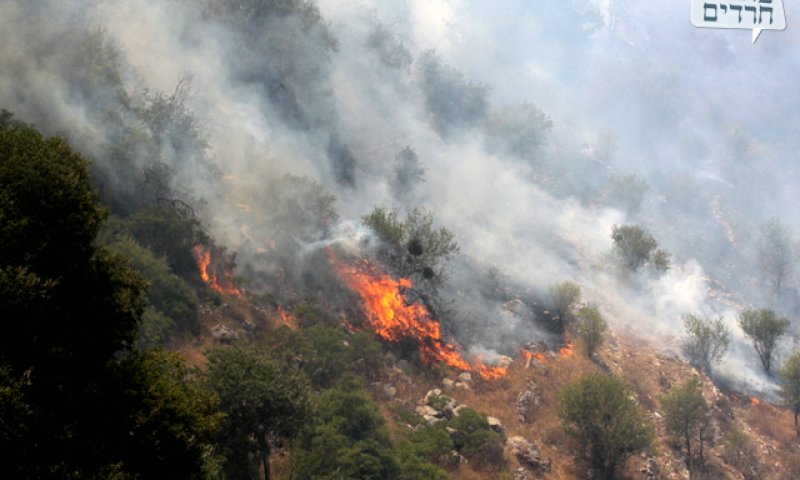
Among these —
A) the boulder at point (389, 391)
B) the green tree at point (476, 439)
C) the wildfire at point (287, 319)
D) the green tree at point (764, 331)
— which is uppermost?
the green tree at point (764, 331)

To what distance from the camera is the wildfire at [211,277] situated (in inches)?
1318

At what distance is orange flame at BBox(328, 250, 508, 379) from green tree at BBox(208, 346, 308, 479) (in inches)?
677

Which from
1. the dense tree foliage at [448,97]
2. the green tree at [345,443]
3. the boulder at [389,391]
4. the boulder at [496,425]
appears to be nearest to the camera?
the green tree at [345,443]

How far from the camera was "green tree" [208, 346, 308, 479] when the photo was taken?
17.9 meters

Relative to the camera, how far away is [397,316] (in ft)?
125

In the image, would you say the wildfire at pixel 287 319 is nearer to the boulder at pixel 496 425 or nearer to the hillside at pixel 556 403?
the hillside at pixel 556 403

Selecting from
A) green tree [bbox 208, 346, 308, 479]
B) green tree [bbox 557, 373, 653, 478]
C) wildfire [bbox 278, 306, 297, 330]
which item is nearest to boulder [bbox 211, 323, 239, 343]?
wildfire [bbox 278, 306, 297, 330]

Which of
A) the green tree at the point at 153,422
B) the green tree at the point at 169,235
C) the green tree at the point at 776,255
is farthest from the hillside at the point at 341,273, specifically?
the green tree at the point at 776,255

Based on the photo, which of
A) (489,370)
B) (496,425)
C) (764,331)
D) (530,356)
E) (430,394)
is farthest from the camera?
(764,331)

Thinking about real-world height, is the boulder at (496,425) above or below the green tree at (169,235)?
below

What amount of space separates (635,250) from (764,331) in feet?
43.4

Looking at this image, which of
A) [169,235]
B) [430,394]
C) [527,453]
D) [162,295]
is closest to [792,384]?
[527,453]

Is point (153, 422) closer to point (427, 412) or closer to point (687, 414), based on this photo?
point (427, 412)

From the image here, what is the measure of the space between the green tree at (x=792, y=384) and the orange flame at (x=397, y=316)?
73.9 feet
